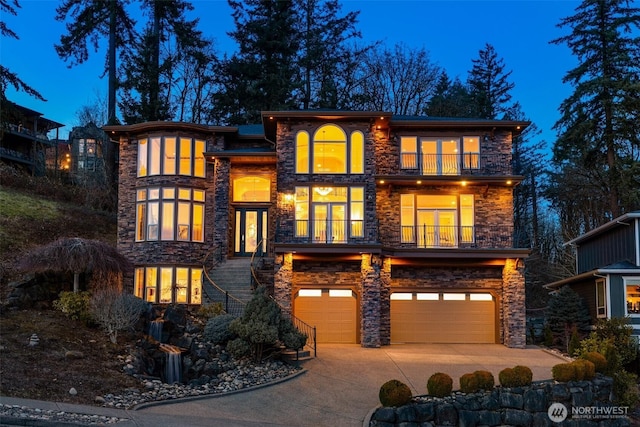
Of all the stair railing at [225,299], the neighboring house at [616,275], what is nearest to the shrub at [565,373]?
the neighboring house at [616,275]

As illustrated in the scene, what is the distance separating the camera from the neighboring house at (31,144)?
45.2m

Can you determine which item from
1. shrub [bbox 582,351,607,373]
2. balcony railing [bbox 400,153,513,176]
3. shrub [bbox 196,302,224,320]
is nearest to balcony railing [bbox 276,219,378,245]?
balcony railing [bbox 400,153,513,176]

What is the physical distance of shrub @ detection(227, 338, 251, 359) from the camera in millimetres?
18797

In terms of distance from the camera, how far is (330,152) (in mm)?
26125

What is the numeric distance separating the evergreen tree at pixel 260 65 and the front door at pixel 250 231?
528 inches

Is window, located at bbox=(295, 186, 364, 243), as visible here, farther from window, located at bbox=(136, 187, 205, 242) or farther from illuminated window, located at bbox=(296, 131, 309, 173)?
window, located at bbox=(136, 187, 205, 242)

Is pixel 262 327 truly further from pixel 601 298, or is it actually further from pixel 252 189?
pixel 601 298

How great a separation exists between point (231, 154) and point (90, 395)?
1429 centimetres

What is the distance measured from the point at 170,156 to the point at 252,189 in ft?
12.2

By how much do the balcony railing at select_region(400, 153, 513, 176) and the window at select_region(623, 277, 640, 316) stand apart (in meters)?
6.27

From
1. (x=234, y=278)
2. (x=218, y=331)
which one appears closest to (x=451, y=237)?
(x=234, y=278)

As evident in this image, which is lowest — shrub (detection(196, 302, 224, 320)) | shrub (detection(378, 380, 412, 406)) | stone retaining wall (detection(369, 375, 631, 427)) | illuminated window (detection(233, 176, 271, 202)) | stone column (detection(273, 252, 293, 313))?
stone retaining wall (detection(369, 375, 631, 427))

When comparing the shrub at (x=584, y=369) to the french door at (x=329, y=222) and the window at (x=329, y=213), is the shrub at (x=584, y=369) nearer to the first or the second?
the window at (x=329, y=213)

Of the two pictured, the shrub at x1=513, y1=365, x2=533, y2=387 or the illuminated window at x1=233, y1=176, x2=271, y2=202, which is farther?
the illuminated window at x1=233, y1=176, x2=271, y2=202
